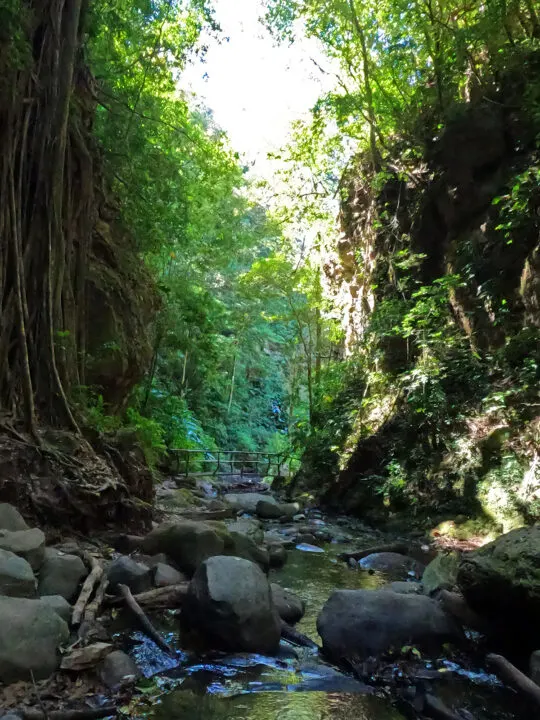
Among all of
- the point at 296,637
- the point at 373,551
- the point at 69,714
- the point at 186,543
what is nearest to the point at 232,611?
the point at 296,637

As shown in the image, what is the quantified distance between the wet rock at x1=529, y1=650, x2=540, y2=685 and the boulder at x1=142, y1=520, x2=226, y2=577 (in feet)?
8.61

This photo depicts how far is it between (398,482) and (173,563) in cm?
512

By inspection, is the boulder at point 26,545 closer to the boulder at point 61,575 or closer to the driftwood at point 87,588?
the boulder at point 61,575

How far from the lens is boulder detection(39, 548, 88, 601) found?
370 centimetres

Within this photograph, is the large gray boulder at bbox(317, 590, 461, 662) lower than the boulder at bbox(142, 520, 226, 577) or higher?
lower

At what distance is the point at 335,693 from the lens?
10.3 ft

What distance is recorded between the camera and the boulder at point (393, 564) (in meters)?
5.98

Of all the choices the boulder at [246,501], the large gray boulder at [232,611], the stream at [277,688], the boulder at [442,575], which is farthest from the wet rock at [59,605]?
the boulder at [246,501]

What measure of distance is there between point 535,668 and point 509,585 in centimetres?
52

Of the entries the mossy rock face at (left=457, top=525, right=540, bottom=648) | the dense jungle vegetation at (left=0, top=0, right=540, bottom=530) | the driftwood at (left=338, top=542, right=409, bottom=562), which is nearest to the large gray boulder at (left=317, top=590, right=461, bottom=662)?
the mossy rock face at (left=457, top=525, right=540, bottom=648)

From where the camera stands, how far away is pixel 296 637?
12.7 feet

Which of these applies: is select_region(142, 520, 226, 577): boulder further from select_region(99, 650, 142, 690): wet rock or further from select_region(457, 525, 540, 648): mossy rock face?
select_region(457, 525, 540, 648): mossy rock face

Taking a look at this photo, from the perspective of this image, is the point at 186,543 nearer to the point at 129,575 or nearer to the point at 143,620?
the point at 129,575

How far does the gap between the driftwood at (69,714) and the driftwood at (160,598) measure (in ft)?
3.92
